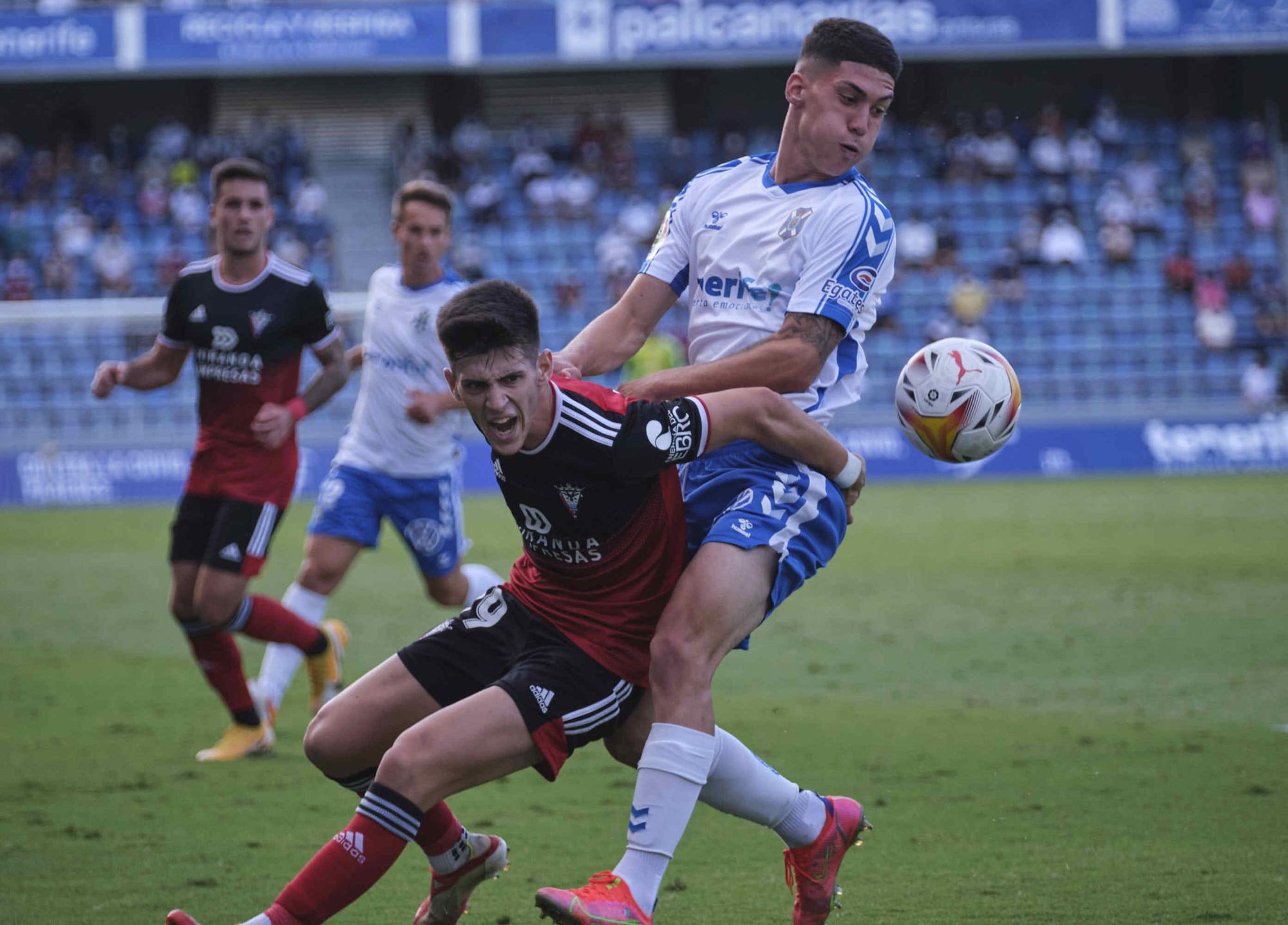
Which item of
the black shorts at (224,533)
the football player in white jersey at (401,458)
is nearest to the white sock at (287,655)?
the football player in white jersey at (401,458)

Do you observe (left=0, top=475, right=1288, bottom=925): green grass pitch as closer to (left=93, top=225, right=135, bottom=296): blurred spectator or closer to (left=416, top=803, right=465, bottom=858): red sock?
(left=416, top=803, right=465, bottom=858): red sock

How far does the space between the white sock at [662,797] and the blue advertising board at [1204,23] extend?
28781 mm

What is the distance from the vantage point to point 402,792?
371cm

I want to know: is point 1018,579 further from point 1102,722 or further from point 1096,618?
point 1102,722

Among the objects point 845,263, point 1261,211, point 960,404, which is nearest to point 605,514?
point 845,263

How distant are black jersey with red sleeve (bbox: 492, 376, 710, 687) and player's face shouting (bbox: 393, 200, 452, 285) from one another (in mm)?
3817

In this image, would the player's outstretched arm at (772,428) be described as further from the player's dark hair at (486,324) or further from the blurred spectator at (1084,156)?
the blurred spectator at (1084,156)

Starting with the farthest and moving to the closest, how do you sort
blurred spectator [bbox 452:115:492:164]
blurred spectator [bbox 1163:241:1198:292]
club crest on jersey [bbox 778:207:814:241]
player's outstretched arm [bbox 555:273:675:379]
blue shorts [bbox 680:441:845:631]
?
blurred spectator [bbox 452:115:492:164] → blurred spectator [bbox 1163:241:1198:292] → player's outstretched arm [bbox 555:273:675:379] → club crest on jersey [bbox 778:207:814:241] → blue shorts [bbox 680:441:845:631]

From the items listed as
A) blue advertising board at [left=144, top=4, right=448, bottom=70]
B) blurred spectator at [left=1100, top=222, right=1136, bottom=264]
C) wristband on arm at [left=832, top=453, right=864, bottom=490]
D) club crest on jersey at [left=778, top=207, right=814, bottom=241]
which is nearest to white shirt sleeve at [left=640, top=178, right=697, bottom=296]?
club crest on jersey at [left=778, top=207, right=814, bottom=241]

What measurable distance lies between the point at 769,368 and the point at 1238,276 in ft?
86.4

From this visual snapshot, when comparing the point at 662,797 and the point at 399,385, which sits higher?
the point at 399,385

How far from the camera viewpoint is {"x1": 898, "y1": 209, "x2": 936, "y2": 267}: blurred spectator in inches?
1108

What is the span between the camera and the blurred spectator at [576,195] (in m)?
29.0

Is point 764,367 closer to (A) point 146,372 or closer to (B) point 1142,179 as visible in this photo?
(A) point 146,372
